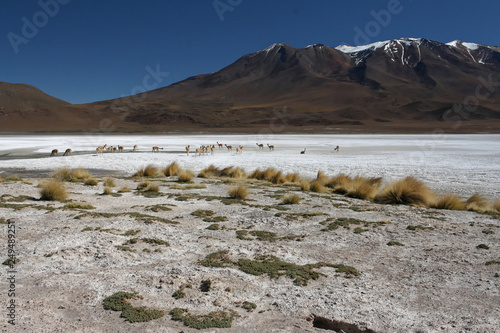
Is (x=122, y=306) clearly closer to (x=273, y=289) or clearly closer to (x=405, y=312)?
(x=273, y=289)

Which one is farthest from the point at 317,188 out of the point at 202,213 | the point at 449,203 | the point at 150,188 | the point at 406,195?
the point at 202,213

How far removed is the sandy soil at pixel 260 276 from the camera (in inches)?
163

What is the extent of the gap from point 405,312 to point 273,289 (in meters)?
1.45

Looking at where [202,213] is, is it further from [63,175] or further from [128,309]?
[63,175]

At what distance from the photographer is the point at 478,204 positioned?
10.5 meters

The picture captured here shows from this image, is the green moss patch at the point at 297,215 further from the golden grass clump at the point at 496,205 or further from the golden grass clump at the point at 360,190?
the golden grass clump at the point at 496,205

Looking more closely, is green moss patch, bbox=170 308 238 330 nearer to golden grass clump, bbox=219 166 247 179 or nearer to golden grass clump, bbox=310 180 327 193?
golden grass clump, bbox=310 180 327 193

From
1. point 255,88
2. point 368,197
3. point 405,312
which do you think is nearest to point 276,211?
point 368,197

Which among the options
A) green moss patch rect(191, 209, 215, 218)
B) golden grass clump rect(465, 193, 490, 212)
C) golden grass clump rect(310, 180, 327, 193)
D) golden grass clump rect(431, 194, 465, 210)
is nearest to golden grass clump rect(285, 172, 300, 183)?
golden grass clump rect(310, 180, 327, 193)

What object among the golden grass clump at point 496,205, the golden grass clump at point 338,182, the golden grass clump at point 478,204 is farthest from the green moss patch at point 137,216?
the golden grass clump at point 496,205

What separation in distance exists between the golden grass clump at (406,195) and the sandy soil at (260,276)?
198 centimetres

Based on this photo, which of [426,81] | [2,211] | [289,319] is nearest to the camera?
[289,319]

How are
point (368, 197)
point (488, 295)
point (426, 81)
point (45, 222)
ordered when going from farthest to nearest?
point (426, 81) → point (368, 197) → point (45, 222) → point (488, 295)

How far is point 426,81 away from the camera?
198500 mm
